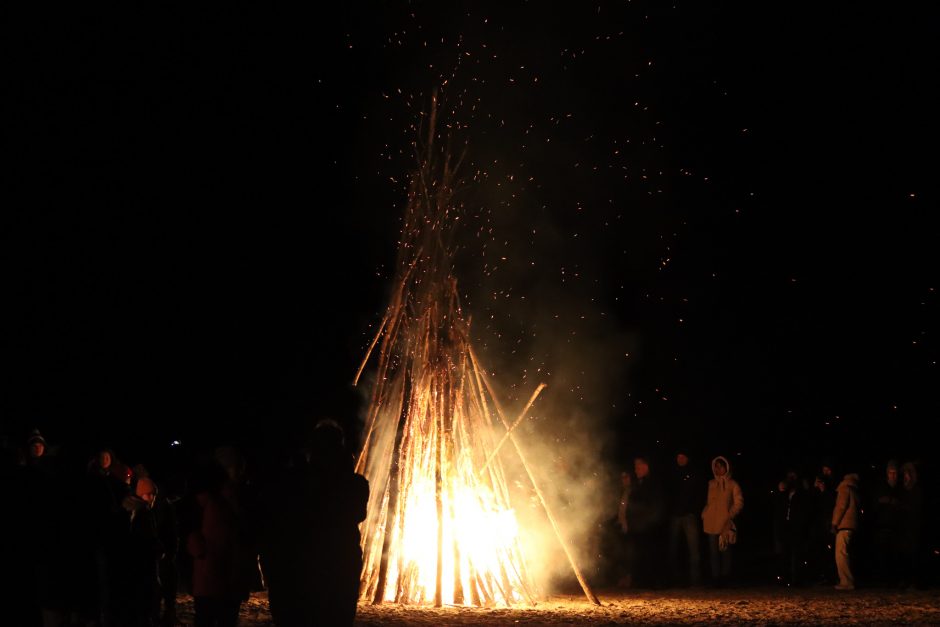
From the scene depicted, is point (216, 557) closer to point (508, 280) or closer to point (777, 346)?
point (508, 280)

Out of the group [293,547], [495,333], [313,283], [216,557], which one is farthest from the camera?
[313,283]

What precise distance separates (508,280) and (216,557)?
35.0ft

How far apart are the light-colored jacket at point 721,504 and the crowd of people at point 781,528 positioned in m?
0.01

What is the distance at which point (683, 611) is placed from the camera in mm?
10828

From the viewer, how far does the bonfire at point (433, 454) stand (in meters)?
10.7

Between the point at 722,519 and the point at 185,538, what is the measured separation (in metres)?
8.72

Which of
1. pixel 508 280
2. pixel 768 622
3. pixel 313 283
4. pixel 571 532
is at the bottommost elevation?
pixel 768 622

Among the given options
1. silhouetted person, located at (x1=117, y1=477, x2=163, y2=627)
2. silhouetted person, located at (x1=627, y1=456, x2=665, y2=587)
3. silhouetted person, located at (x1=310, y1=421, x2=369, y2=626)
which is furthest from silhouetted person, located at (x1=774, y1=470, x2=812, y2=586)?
silhouetted person, located at (x1=310, y1=421, x2=369, y2=626)

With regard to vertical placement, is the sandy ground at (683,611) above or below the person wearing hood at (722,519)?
below

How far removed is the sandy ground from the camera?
961 centimetres

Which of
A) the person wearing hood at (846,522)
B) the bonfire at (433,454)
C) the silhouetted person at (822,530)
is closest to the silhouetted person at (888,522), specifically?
the person wearing hood at (846,522)

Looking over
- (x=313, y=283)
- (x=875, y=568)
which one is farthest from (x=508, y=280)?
(x=313, y=283)

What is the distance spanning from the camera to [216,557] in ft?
22.9

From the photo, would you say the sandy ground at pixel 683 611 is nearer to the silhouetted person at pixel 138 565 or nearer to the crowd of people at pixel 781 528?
the crowd of people at pixel 781 528
